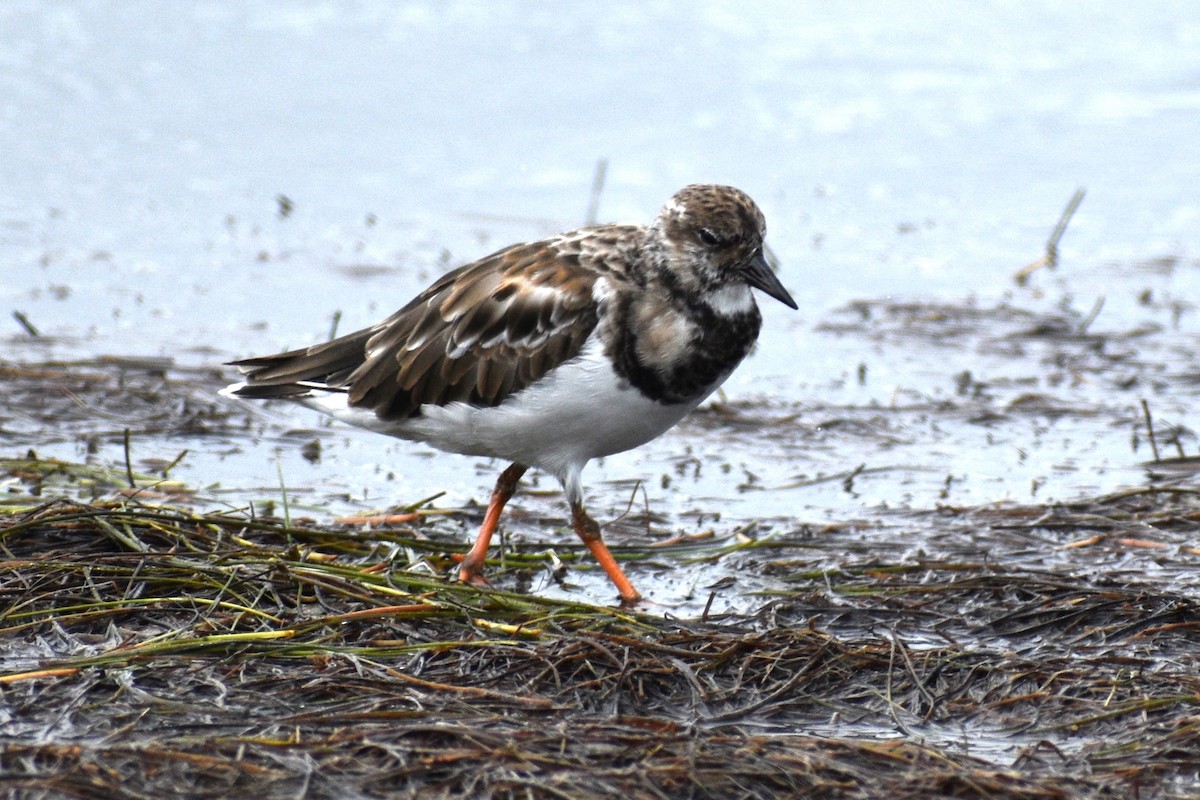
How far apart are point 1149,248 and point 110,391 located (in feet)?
21.3

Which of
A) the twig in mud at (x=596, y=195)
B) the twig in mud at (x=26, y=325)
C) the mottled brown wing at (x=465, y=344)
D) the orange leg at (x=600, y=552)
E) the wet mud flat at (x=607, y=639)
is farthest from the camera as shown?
the twig in mud at (x=596, y=195)

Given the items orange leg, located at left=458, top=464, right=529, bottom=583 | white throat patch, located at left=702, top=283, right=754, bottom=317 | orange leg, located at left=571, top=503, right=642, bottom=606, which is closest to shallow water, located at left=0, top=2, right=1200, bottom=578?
orange leg, located at left=458, top=464, right=529, bottom=583

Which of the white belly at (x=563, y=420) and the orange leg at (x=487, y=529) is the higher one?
the white belly at (x=563, y=420)

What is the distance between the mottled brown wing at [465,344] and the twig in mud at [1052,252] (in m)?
4.98

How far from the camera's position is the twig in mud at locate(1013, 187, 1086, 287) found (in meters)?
9.92

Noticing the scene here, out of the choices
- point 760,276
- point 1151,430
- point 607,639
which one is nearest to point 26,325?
point 760,276

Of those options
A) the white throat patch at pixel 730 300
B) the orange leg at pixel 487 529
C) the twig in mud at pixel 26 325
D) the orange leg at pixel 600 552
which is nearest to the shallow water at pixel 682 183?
the twig in mud at pixel 26 325

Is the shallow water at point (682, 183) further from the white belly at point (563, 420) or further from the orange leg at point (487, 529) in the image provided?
the white belly at point (563, 420)

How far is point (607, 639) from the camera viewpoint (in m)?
4.68

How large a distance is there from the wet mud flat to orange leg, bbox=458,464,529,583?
95mm

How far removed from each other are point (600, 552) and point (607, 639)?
1.11 meters

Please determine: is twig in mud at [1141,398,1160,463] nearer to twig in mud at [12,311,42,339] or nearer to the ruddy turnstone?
the ruddy turnstone

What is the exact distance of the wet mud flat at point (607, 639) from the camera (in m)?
3.87

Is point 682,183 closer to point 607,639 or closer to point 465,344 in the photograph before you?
point 465,344
